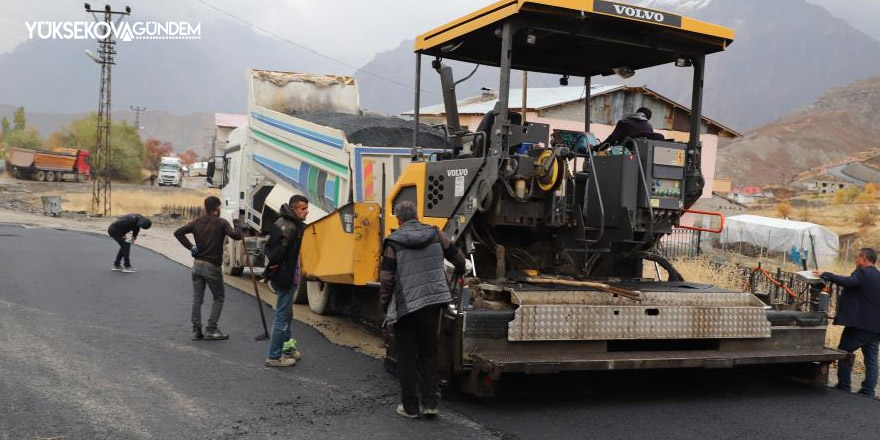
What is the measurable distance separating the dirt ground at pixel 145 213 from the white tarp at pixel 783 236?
22040 millimetres

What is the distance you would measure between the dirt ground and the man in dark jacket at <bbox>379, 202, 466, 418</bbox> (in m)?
1.91

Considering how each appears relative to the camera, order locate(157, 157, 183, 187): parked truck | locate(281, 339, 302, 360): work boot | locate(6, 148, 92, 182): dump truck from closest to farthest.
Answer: locate(281, 339, 302, 360): work boot, locate(6, 148, 92, 182): dump truck, locate(157, 157, 183, 187): parked truck

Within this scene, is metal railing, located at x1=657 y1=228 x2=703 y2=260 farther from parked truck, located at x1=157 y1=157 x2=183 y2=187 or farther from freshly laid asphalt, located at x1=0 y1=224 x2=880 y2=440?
parked truck, located at x1=157 y1=157 x2=183 y2=187

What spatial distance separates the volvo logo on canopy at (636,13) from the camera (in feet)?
18.2

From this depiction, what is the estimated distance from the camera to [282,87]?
11.6m

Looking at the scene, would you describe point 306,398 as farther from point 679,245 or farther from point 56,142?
point 56,142

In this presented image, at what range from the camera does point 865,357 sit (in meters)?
6.29

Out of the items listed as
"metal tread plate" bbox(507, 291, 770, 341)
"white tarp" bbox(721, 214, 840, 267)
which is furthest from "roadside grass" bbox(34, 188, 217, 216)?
"metal tread plate" bbox(507, 291, 770, 341)

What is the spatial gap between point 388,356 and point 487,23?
262 cm

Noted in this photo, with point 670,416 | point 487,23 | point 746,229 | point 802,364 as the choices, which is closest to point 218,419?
point 670,416

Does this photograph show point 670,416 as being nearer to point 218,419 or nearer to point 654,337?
point 654,337

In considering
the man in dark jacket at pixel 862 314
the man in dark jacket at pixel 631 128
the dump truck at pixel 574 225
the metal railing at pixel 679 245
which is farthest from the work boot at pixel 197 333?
the metal railing at pixel 679 245

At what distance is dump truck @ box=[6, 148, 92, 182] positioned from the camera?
4912 cm

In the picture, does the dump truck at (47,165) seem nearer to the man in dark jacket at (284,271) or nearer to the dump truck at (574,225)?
the man in dark jacket at (284,271)
